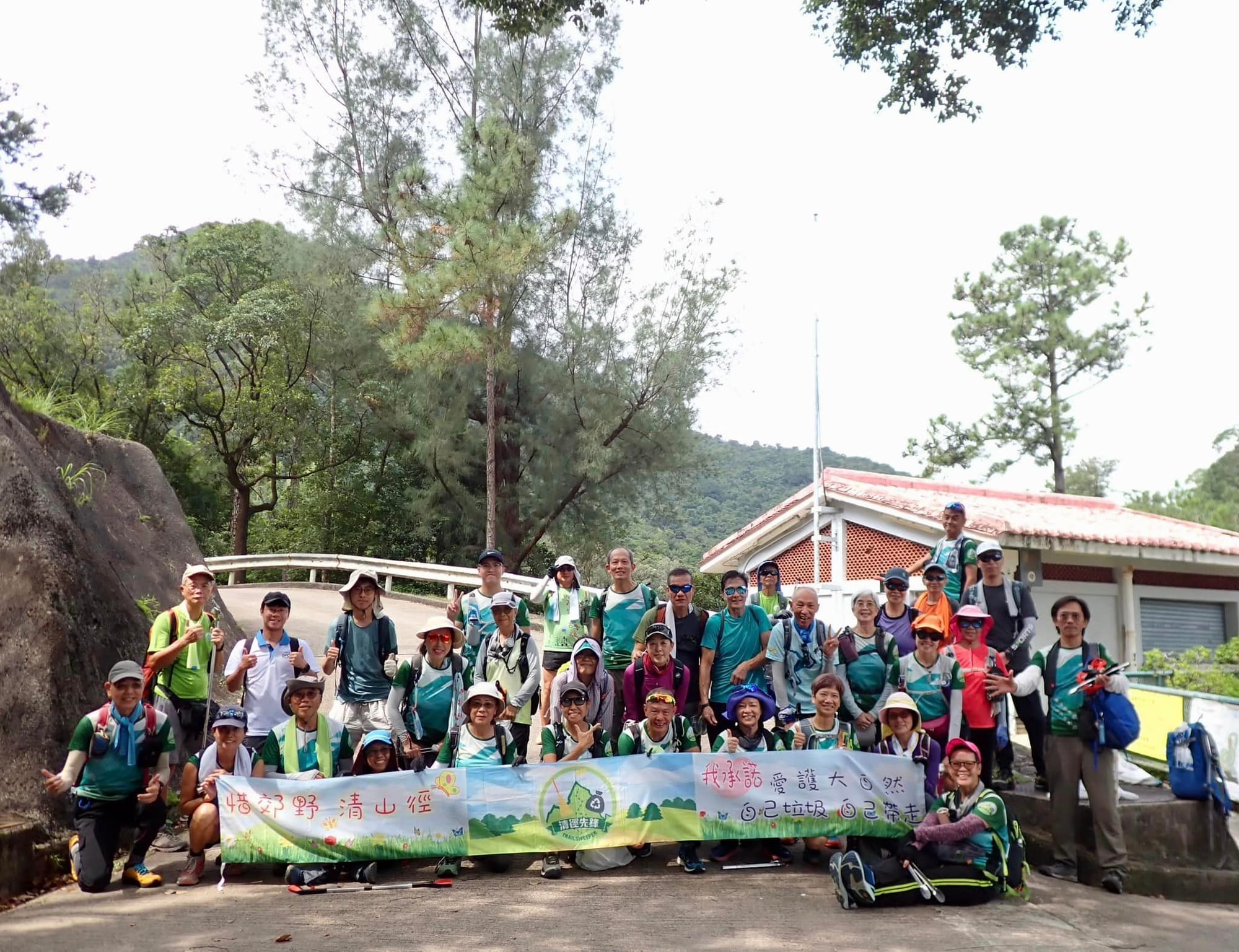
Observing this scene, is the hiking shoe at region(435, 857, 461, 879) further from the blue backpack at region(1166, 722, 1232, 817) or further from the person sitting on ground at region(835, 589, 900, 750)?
the blue backpack at region(1166, 722, 1232, 817)

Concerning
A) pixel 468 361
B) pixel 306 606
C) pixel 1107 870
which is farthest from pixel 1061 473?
pixel 1107 870

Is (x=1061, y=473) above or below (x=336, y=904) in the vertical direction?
above

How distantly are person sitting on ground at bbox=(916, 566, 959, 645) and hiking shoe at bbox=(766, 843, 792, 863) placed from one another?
2.12m

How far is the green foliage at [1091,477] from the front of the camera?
48.9 meters

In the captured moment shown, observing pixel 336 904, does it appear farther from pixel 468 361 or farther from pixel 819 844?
pixel 468 361

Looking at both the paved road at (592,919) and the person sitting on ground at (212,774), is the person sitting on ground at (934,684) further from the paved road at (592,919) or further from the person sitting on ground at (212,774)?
the person sitting on ground at (212,774)

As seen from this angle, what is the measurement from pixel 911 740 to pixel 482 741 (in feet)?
9.92

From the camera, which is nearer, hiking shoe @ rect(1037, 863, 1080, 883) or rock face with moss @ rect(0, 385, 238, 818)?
rock face with moss @ rect(0, 385, 238, 818)

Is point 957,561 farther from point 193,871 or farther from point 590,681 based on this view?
point 193,871

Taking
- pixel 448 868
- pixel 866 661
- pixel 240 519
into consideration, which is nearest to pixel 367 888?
pixel 448 868

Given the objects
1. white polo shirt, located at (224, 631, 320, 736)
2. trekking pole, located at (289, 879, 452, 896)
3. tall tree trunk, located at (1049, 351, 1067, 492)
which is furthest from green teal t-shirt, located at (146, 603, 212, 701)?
tall tree trunk, located at (1049, 351, 1067, 492)

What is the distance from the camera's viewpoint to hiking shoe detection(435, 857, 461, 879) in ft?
22.0

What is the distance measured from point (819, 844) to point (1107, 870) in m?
2.05

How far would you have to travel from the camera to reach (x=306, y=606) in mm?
18047
